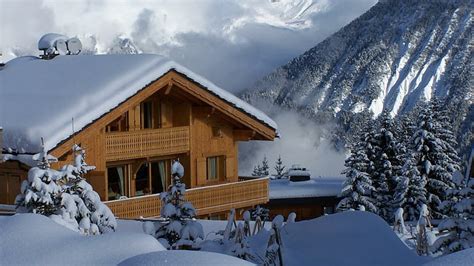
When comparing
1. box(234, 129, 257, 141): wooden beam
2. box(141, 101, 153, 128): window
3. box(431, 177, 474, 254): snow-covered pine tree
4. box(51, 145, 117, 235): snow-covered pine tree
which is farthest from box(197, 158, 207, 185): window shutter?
box(51, 145, 117, 235): snow-covered pine tree

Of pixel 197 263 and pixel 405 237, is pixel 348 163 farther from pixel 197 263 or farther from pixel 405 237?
pixel 197 263

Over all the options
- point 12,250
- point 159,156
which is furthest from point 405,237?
point 12,250

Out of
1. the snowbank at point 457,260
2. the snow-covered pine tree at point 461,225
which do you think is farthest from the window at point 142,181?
the snowbank at point 457,260

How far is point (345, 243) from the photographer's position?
1157cm

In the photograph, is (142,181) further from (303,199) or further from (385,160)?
(303,199)

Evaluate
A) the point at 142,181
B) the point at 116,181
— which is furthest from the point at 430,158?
the point at 116,181

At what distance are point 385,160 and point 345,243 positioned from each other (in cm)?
3251

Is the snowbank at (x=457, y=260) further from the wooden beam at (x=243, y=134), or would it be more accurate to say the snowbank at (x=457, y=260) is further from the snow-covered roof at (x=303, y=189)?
the snow-covered roof at (x=303, y=189)

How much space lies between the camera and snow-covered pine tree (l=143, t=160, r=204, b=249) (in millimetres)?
12953

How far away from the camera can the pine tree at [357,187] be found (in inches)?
1565

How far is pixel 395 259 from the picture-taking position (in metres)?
11.0

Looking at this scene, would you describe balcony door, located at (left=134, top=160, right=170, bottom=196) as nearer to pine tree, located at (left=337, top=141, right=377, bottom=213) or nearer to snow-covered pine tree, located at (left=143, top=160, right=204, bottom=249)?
snow-covered pine tree, located at (left=143, top=160, right=204, bottom=249)

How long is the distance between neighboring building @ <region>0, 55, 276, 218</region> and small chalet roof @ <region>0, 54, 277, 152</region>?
28 millimetres

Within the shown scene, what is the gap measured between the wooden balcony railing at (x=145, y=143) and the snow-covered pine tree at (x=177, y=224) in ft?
36.9
